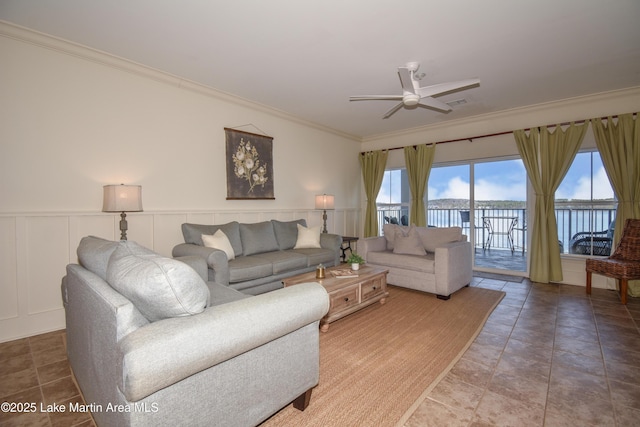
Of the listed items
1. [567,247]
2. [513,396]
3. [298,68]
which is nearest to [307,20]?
[298,68]

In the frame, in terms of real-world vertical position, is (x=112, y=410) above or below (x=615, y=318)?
above

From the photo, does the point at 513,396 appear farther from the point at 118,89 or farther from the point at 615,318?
the point at 118,89

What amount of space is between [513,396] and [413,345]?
78 centimetres

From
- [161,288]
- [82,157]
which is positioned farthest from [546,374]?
[82,157]

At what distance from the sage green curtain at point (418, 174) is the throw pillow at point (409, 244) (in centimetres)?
150

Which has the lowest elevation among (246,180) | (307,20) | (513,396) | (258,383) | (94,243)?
(513,396)

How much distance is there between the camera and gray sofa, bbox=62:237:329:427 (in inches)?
41.2

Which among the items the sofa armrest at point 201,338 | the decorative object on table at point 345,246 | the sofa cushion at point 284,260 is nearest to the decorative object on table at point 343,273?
the sofa cushion at point 284,260

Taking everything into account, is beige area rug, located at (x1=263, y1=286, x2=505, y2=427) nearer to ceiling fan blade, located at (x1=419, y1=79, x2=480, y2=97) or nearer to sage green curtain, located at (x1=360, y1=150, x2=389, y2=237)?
ceiling fan blade, located at (x1=419, y1=79, x2=480, y2=97)

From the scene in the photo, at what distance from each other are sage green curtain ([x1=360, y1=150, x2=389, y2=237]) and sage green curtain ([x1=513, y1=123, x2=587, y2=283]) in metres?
2.58

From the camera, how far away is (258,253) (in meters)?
4.10

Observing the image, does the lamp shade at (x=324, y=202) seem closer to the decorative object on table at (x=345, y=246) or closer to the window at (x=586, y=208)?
the decorative object on table at (x=345, y=246)

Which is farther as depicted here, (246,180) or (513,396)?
(246,180)

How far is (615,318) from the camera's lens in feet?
10.0
